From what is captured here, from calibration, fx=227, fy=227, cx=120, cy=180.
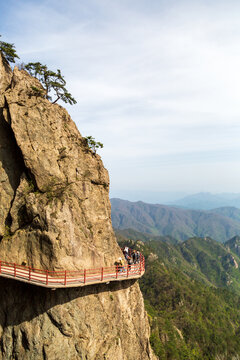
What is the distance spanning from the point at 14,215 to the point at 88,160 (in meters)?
12.9

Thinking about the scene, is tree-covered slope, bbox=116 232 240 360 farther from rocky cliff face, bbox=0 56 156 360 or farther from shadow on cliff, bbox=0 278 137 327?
shadow on cliff, bbox=0 278 137 327

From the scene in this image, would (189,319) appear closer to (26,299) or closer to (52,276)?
(26,299)

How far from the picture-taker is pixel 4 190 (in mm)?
29281

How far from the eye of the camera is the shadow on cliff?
24672 millimetres

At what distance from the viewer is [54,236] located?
25.2m

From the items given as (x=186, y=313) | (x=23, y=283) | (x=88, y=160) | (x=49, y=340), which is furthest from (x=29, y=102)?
(x=186, y=313)

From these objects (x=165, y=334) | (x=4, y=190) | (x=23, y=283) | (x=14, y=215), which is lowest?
(x=165, y=334)

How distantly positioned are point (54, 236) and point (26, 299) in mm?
7660

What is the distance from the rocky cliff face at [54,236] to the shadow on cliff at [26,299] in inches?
3.9

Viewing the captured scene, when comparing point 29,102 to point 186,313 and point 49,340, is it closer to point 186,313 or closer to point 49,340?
point 49,340

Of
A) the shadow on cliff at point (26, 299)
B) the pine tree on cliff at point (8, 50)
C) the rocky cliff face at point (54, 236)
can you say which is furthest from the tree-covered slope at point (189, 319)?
the pine tree on cliff at point (8, 50)

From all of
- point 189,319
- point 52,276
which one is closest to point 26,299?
point 52,276

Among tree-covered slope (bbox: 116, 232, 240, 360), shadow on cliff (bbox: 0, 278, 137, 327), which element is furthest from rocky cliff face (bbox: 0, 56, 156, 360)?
tree-covered slope (bbox: 116, 232, 240, 360)

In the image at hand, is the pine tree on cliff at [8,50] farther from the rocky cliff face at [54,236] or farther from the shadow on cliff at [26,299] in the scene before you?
the shadow on cliff at [26,299]
